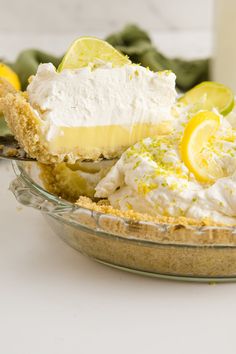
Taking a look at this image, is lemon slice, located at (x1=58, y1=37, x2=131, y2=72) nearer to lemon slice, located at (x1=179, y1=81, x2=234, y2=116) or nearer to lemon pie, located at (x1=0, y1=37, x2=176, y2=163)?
lemon pie, located at (x1=0, y1=37, x2=176, y2=163)

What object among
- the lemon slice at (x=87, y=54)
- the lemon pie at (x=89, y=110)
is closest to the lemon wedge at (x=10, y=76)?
the lemon slice at (x=87, y=54)

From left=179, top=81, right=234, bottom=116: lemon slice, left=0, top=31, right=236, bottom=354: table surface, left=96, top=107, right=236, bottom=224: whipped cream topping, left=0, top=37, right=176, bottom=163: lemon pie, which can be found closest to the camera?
left=0, top=31, right=236, bottom=354: table surface

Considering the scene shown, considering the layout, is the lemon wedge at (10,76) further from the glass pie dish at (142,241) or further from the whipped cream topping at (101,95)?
the glass pie dish at (142,241)

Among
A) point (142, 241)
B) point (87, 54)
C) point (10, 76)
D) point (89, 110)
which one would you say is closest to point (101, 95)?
point (89, 110)

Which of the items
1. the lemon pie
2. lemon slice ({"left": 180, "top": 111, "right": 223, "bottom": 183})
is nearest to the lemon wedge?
the lemon pie

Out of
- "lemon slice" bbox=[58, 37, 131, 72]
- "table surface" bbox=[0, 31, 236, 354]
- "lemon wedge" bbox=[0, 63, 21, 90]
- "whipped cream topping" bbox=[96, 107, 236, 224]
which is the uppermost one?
"lemon slice" bbox=[58, 37, 131, 72]

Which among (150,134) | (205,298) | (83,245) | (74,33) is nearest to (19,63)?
(74,33)

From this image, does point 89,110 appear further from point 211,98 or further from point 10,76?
point 10,76
